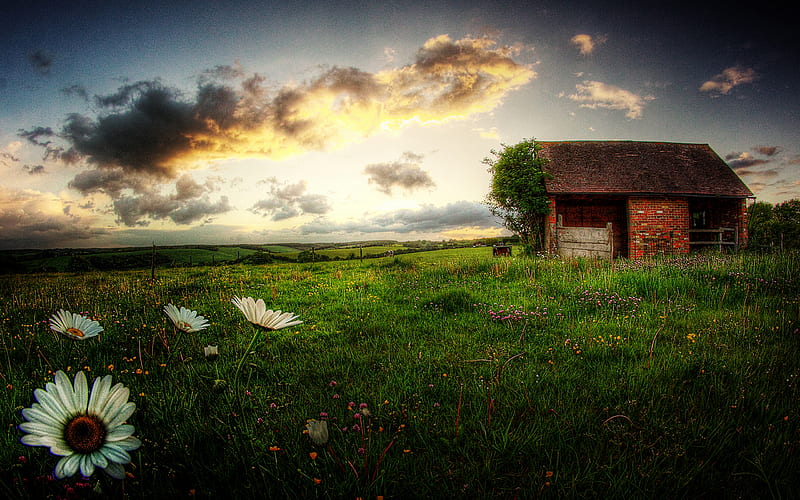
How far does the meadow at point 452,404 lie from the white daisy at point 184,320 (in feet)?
0.76

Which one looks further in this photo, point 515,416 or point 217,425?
point 515,416

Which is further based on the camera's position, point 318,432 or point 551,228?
point 551,228

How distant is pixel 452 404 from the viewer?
2035 millimetres

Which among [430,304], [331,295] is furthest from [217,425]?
[331,295]

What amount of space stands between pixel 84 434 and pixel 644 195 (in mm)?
19440

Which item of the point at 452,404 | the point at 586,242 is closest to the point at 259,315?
the point at 452,404

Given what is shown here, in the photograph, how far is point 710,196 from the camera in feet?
51.2

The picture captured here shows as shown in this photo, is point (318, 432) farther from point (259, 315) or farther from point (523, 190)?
point (523, 190)

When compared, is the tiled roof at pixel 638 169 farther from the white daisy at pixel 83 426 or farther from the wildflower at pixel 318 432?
the white daisy at pixel 83 426

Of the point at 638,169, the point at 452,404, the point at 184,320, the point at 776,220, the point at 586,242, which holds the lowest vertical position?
the point at 452,404

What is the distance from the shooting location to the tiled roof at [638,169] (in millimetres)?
15547

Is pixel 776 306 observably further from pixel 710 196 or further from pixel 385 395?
pixel 710 196

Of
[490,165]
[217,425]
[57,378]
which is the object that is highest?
[490,165]

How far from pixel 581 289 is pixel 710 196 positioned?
15.7 metres
